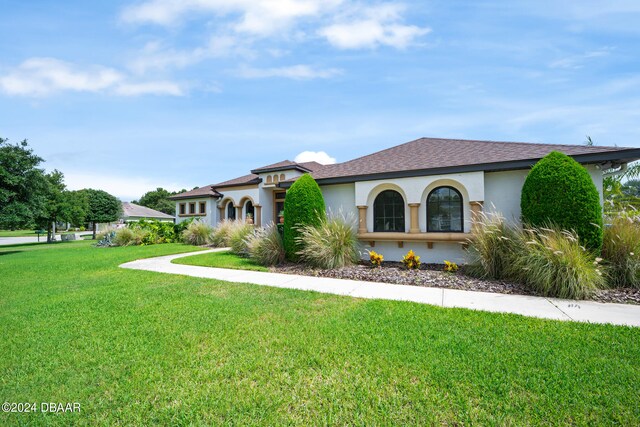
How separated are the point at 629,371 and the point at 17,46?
13.2 metres

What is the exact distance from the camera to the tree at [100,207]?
34.3 m

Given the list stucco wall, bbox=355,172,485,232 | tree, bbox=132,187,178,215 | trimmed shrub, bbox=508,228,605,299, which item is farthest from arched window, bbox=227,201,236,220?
tree, bbox=132,187,178,215

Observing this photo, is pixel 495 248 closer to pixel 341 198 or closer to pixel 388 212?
pixel 388 212

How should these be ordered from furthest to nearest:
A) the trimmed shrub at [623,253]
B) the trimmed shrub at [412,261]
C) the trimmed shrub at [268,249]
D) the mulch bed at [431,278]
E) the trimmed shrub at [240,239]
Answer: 1. the trimmed shrub at [240,239]
2. the trimmed shrub at [268,249]
3. the trimmed shrub at [412,261]
4. the trimmed shrub at [623,253]
5. the mulch bed at [431,278]

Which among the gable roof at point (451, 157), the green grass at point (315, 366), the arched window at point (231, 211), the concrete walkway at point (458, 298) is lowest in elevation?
the concrete walkway at point (458, 298)

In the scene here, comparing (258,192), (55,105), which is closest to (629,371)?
(55,105)

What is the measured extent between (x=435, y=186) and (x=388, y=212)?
1871mm

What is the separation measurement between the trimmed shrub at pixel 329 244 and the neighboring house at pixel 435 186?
0.99 meters

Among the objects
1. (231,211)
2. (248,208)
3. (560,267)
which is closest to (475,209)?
(560,267)

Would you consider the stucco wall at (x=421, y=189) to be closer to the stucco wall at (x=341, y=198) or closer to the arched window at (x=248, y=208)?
the stucco wall at (x=341, y=198)

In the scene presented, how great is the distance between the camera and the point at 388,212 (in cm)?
1048

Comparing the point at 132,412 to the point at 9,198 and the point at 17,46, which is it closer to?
the point at 17,46

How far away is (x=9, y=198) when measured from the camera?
17562 mm

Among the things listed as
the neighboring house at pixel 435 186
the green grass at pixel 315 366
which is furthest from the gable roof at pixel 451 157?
the green grass at pixel 315 366
